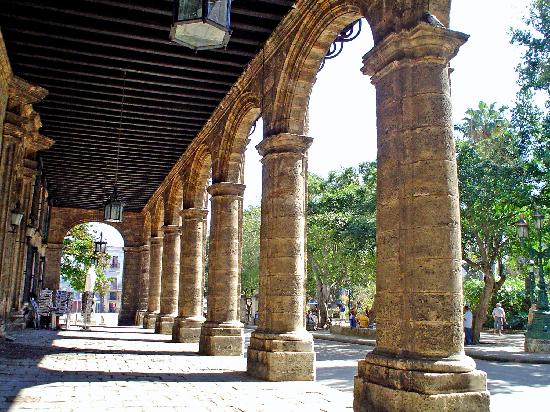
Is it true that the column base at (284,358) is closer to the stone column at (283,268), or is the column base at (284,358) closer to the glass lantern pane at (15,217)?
the stone column at (283,268)

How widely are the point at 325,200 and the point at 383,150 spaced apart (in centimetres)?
2039

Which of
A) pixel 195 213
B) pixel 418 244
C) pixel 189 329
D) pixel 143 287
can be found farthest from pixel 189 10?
pixel 143 287

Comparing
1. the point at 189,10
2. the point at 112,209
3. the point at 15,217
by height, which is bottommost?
the point at 15,217

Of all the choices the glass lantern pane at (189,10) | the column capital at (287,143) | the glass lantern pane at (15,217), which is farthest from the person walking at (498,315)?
the glass lantern pane at (189,10)

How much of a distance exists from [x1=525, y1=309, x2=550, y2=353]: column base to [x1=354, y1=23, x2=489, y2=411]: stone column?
11.3 m

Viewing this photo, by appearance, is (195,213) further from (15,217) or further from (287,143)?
(287,143)

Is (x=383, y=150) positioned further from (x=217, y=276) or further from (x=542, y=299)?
(x=542, y=299)

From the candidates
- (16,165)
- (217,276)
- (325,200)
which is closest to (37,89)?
(16,165)

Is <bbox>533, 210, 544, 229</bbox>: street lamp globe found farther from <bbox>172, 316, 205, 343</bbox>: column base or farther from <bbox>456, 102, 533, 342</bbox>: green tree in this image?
<bbox>172, 316, 205, 343</bbox>: column base

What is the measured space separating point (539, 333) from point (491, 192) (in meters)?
4.18

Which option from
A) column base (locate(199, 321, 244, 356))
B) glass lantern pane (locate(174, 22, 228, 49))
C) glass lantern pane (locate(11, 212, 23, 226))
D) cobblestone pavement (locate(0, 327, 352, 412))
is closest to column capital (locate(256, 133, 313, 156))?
glass lantern pane (locate(174, 22, 228, 49))

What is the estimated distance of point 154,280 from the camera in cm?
1975

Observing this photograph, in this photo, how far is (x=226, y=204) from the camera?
10.9 m

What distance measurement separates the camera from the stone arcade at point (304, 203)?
467 cm
